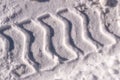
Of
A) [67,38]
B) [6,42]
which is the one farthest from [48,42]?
A: [6,42]

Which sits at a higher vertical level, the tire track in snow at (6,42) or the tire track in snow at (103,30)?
the tire track in snow at (103,30)

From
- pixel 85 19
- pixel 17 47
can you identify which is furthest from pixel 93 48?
pixel 17 47

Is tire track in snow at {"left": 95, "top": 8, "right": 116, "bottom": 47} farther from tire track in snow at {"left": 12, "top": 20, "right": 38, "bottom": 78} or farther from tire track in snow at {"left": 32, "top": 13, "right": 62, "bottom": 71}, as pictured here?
tire track in snow at {"left": 12, "top": 20, "right": 38, "bottom": 78}

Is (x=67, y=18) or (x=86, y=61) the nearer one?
(x=86, y=61)

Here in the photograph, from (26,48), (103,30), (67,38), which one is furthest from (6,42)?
(103,30)

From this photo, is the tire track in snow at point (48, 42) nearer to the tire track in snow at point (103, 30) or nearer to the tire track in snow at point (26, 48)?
the tire track in snow at point (26, 48)

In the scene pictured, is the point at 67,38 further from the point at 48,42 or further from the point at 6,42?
the point at 6,42

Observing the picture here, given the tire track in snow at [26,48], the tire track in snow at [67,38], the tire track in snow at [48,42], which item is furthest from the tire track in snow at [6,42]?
the tire track in snow at [67,38]

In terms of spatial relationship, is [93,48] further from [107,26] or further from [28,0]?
[28,0]

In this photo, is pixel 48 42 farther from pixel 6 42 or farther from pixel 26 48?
pixel 6 42

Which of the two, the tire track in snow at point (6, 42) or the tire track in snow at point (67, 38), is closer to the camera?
the tire track in snow at point (67, 38)

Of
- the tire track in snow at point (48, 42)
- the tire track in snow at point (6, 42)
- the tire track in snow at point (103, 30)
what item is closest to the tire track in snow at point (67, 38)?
the tire track in snow at point (48, 42)
